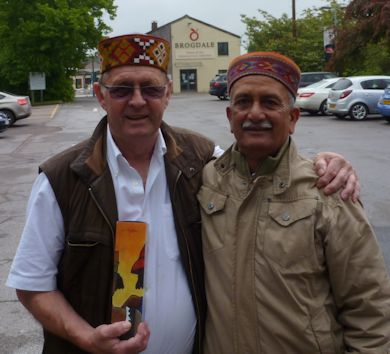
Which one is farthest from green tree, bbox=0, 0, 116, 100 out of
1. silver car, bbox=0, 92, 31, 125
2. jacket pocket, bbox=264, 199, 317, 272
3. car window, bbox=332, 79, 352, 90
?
jacket pocket, bbox=264, 199, 317, 272

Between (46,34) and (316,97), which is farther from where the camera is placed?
(46,34)

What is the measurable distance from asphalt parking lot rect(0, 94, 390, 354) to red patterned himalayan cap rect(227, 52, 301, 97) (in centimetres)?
274

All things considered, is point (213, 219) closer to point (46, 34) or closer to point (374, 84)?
point (374, 84)

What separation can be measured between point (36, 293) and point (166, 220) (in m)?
0.53

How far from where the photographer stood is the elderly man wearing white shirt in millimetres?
1924

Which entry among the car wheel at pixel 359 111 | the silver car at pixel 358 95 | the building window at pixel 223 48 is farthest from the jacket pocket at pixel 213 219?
the building window at pixel 223 48

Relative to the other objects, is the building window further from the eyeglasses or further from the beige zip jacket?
the beige zip jacket

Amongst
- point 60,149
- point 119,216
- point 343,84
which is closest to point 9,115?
point 60,149

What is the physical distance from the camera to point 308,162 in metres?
2.05

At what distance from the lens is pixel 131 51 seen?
199cm

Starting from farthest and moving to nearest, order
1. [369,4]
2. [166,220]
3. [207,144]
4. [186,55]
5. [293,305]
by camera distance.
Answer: [186,55] < [369,4] < [207,144] < [166,220] < [293,305]

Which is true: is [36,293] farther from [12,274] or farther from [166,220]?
[166,220]

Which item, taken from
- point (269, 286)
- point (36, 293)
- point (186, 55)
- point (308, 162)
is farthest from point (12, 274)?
point (186, 55)

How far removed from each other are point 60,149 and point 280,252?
1324 cm
